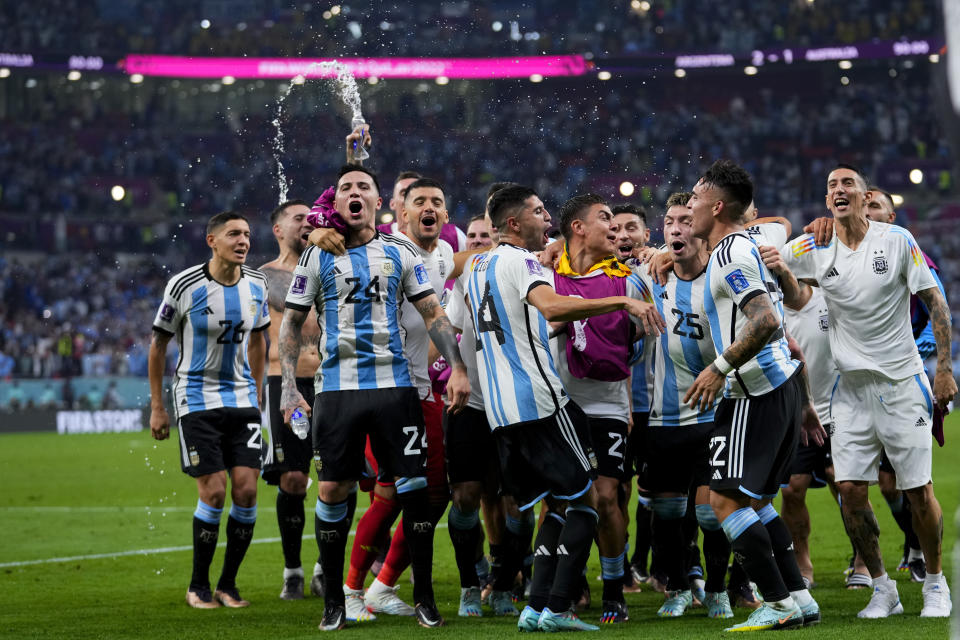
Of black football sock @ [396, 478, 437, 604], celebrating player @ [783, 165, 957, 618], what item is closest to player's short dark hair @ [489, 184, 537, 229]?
black football sock @ [396, 478, 437, 604]

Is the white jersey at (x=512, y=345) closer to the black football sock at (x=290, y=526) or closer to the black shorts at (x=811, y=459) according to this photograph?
the black football sock at (x=290, y=526)

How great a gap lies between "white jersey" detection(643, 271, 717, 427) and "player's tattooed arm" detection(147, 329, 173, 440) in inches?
124

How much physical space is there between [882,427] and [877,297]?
2.45 feet

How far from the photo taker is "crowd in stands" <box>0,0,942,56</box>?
132 ft

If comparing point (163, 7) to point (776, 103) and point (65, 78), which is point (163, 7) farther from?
point (776, 103)

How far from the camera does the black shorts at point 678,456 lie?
6.81 metres

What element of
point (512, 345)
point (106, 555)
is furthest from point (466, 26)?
point (512, 345)

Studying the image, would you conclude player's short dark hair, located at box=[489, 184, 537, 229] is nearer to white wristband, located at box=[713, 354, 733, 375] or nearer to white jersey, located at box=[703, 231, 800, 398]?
white jersey, located at box=[703, 231, 800, 398]

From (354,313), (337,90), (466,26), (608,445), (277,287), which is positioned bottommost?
(608,445)

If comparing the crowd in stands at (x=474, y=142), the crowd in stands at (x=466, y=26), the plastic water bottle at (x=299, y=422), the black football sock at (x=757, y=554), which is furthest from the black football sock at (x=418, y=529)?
the crowd in stands at (x=466, y=26)

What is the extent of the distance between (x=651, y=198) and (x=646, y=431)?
3264cm

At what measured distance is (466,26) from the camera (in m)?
41.8

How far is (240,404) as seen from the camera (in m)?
7.67

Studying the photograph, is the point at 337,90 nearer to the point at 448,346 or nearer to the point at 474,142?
the point at 474,142
